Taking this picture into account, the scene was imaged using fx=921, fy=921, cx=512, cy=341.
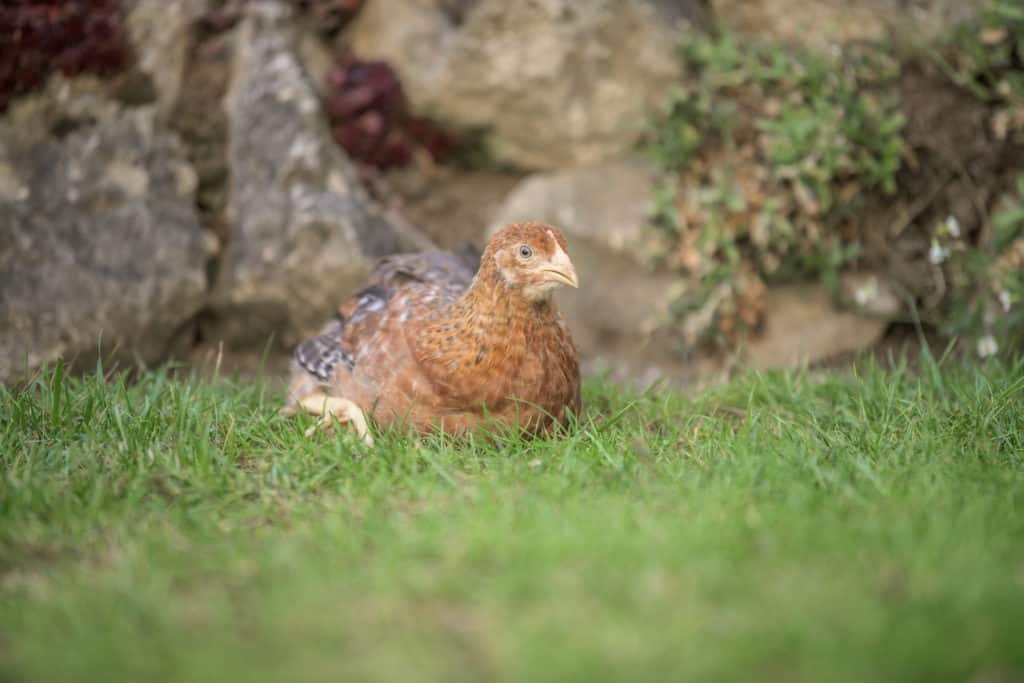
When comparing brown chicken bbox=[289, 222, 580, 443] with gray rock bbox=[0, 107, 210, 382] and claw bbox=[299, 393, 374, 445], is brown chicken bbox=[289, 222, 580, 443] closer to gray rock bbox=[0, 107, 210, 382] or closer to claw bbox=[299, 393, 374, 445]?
claw bbox=[299, 393, 374, 445]

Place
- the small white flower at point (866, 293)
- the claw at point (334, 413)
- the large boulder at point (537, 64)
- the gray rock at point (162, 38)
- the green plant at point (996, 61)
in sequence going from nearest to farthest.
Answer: the claw at point (334, 413), the green plant at point (996, 61), the small white flower at point (866, 293), the gray rock at point (162, 38), the large boulder at point (537, 64)

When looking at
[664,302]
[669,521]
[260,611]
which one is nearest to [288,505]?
[260,611]

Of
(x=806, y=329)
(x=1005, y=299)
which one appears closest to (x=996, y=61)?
(x=1005, y=299)

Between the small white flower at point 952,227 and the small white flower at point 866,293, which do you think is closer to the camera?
the small white flower at point 952,227

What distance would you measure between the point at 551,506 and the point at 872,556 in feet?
2.75

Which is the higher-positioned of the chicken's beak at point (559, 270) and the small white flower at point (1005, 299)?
the chicken's beak at point (559, 270)

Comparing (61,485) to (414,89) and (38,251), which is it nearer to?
(38,251)

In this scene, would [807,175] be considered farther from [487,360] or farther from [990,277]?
[487,360]

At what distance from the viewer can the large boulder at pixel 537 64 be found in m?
5.15

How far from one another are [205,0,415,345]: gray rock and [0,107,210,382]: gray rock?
0.72ft

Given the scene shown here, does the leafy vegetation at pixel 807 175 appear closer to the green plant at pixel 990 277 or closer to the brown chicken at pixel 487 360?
the green plant at pixel 990 277

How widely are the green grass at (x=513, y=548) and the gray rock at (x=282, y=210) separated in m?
1.48

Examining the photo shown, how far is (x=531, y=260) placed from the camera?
329 cm

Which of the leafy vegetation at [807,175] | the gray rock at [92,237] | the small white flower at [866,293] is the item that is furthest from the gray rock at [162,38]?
the small white flower at [866,293]
